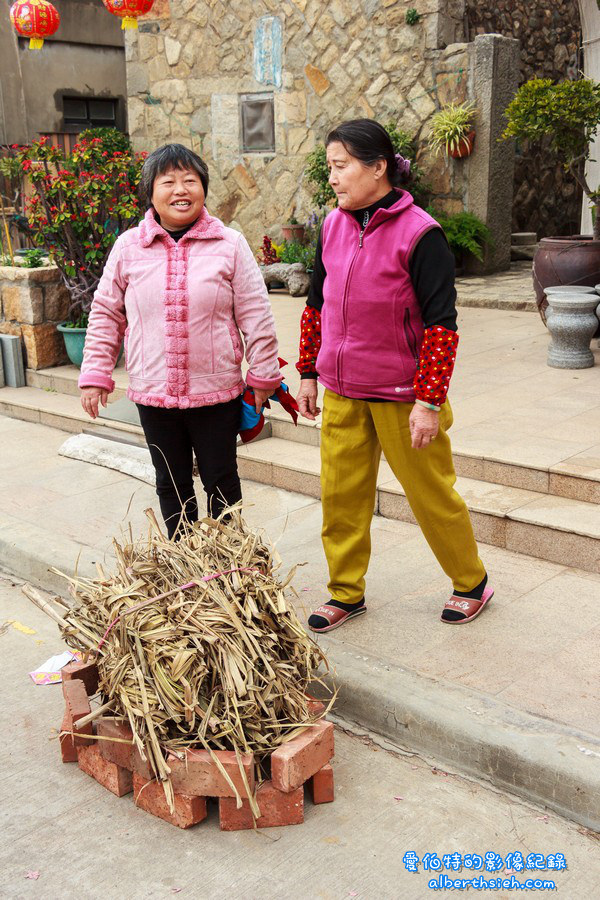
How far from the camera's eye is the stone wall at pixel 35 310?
7.73 metres

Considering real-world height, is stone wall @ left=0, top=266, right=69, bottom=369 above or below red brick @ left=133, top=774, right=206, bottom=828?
above

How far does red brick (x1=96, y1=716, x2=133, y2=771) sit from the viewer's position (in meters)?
2.74

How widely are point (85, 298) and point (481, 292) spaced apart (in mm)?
3907

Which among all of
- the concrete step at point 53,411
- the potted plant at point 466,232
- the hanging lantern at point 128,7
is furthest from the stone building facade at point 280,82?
the concrete step at point 53,411

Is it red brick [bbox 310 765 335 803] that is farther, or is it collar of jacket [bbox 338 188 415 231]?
collar of jacket [bbox 338 188 415 231]

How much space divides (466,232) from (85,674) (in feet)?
25.4

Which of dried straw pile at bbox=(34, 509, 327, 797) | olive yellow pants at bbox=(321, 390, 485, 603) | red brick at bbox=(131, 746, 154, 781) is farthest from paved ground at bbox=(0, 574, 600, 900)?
olive yellow pants at bbox=(321, 390, 485, 603)

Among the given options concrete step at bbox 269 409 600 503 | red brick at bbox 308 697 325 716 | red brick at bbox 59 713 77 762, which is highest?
concrete step at bbox 269 409 600 503

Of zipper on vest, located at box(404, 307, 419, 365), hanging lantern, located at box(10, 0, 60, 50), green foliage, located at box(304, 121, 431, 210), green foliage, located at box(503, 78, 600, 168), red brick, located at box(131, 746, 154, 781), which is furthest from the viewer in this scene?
hanging lantern, located at box(10, 0, 60, 50)

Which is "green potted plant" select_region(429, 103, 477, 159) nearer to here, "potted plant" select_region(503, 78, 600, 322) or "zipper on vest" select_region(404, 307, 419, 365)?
"potted plant" select_region(503, 78, 600, 322)

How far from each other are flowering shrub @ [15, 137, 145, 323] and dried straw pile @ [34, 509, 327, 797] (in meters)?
5.00

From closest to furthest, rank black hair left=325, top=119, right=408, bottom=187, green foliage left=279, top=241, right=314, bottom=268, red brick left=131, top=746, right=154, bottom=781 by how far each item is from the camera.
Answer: red brick left=131, top=746, right=154, bottom=781 < black hair left=325, top=119, right=408, bottom=187 < green foliage left=279, top=241, right=314, bottom=268

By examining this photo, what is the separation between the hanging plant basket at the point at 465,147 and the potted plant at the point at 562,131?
2.43 metres

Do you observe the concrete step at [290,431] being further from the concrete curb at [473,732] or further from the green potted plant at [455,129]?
the green potted plant at [455,129]
